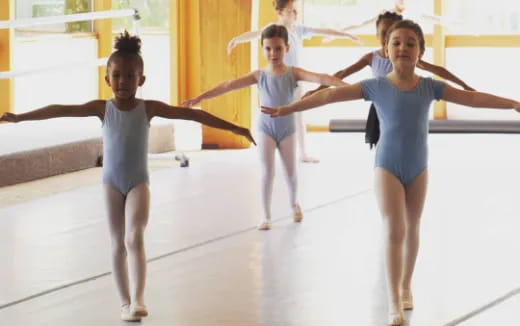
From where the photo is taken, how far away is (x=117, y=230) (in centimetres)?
494

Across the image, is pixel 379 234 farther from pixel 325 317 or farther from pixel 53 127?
pixel 53 127

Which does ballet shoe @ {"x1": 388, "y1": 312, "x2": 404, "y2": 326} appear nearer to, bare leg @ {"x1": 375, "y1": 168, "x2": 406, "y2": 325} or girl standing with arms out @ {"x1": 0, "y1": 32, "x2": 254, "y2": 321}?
bare leg @ {"x1": 375, "y1": 168, "x2": 406, "y2": 325}

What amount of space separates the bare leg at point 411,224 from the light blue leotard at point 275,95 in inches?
85.3

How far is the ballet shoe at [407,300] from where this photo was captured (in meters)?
5.11

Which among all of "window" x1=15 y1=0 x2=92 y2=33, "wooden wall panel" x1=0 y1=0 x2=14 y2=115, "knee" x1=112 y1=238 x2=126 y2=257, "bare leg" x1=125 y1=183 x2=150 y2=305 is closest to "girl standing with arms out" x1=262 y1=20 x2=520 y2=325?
"bare leg" x1=125 y1=183 x2=150 y2=305

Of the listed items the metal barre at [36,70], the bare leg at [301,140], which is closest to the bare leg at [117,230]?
the metal barre at [36,70]

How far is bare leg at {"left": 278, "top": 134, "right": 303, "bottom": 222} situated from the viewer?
7234 mm

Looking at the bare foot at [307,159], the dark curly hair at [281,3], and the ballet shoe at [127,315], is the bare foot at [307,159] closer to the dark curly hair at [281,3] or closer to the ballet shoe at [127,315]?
the dark curly hair at [281,3]

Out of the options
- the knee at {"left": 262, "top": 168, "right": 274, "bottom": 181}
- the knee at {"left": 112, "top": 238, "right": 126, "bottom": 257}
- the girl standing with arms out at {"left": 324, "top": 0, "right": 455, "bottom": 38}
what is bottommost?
the knee at {"left": 262, "top": 168, "right": 274, "bottom": 181}

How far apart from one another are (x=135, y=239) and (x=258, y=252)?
160cm

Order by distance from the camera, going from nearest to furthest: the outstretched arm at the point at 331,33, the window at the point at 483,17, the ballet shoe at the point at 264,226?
the ballet shoe at the point at 264,226 < the outstretched arm at the point at 331,33 < the window at the point at 483,17

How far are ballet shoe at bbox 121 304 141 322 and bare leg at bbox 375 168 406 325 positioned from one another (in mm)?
1032

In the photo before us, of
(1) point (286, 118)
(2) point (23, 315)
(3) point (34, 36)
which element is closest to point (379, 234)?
(1) point (286, 118)

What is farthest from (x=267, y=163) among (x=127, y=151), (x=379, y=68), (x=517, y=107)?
(x=517, y=107)
